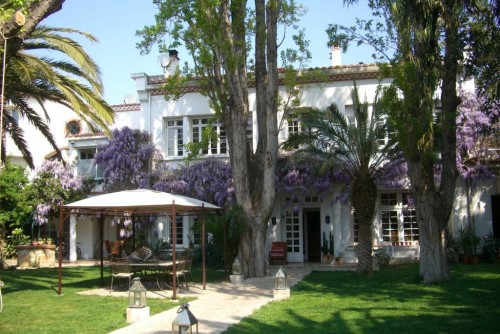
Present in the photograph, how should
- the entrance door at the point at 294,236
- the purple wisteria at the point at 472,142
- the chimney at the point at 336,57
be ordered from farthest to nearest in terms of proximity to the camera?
the chimney at the point at 336,57 → the entrance door at the point at 294,236 → the purple wisteria at the point at 472,142

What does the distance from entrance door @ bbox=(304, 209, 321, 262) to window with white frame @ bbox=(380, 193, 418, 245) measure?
2800mm

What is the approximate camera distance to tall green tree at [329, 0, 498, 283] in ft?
39.7

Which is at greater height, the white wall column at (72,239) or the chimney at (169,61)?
the chimney at (169,61)

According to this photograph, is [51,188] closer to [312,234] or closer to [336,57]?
[312,234]

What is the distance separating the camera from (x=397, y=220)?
72.3 feet

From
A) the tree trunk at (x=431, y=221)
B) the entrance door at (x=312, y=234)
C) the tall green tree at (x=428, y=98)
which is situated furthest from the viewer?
the entrance door at (x=312, y=234)

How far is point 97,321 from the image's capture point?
31.8 feet

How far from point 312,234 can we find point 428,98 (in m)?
11.4

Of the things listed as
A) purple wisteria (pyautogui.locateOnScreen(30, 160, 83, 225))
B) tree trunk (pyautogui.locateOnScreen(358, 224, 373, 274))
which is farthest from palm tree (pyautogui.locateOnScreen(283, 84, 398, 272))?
purple wisteria (pyautogui.locateOnScreen(30, 160, 83, 225))

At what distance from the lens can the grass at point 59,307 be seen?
9273 mm

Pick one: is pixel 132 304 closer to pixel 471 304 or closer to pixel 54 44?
pixel 471 304

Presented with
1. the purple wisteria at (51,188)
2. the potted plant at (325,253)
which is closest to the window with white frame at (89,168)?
the purple wisteria at (51,188)

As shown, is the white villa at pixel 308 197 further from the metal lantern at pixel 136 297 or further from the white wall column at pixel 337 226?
the metal lantern at pixel 136 297

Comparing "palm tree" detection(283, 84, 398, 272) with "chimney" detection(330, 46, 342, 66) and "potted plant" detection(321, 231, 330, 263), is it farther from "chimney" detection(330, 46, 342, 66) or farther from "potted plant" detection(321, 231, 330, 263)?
"chimney" detection(330, 46, 342, 66)
